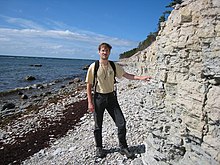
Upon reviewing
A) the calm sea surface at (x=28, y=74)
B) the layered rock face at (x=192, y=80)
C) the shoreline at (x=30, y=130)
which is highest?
the layered rock face at (x=192, y=80)

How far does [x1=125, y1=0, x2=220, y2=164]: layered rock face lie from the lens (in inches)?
151

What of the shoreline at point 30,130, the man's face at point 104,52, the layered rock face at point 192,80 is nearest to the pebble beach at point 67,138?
the shoreline at point 30,130

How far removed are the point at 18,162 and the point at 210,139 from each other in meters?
8.04

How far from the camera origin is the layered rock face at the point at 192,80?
12.6ft

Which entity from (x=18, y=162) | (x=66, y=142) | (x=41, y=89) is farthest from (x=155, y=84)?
(x=41, y=89)

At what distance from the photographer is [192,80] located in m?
4.31

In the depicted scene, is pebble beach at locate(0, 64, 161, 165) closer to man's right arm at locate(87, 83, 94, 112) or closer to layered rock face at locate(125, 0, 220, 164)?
layered rock face at locate(125, 0, 220, 164)

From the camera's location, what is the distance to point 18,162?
896 cm

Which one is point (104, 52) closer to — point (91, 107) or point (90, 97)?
point (90, 97)

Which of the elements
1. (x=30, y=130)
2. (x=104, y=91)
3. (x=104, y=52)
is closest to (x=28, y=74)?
(x=30, y=130)

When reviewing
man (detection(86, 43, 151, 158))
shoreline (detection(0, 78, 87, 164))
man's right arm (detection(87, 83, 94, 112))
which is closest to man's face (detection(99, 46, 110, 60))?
man (detection(86, 43, 151, 158))

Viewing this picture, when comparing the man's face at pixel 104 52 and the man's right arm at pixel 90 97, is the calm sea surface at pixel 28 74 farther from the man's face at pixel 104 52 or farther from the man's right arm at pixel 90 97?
the man's face at pixel 104 52

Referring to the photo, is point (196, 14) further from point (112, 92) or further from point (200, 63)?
point (112, 92)

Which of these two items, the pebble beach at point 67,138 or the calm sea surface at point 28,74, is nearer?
the pebble beach at point 67,138
